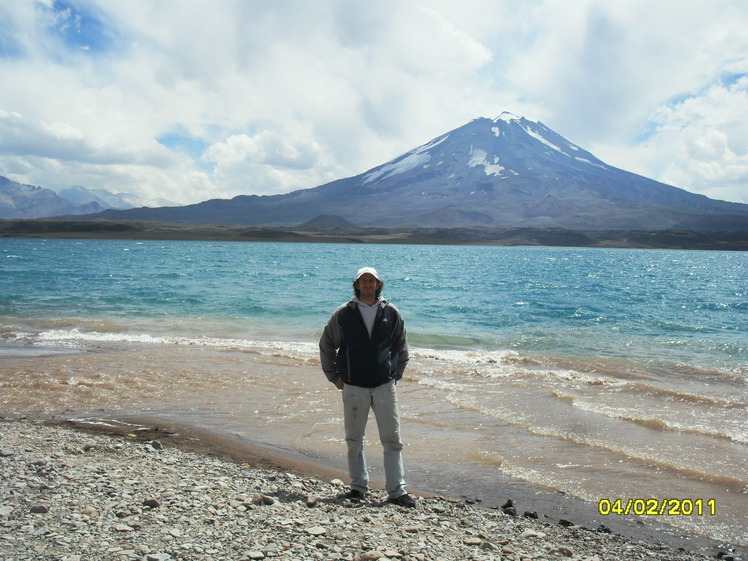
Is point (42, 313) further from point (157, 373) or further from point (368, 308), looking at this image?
point (368, 308)

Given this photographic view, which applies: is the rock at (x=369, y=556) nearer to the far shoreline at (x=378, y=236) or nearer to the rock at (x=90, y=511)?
the rock at (x=90, y=511)

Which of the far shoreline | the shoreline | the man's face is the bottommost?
the shoreline

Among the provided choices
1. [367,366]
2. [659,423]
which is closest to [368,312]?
[367,366]

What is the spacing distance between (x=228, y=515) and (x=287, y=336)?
13.7 m

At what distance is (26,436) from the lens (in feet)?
22.9

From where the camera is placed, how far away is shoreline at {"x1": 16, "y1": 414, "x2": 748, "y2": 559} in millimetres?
5473

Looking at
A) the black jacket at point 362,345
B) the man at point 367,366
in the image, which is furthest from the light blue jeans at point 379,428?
the black jacket at point 362,345

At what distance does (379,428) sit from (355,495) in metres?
0.72

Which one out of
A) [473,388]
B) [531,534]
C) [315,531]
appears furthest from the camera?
[473,388]

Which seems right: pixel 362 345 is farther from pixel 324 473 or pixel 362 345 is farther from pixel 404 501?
pixel 324 473

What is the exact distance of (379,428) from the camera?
5664 millimetres
